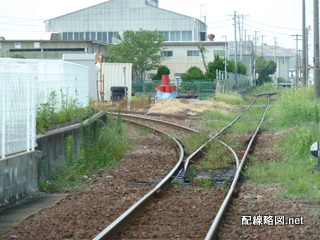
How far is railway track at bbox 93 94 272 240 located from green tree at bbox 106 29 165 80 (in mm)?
57681

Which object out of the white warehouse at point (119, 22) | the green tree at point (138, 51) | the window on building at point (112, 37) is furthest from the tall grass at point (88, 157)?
the window on building at point (112, 37)

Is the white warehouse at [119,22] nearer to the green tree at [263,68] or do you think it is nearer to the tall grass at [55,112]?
the green tree at [263,68]

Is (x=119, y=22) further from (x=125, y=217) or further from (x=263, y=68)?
(x=125, y=217)

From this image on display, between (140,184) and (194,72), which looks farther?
(194,72)

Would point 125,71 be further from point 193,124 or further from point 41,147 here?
point 41,147

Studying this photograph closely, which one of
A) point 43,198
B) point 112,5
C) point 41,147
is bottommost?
point 43,198

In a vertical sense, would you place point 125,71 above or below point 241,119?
above

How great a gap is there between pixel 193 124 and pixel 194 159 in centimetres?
1177

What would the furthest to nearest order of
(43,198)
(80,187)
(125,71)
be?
1. (125,71)
2. (80,187)
3. (43,198)

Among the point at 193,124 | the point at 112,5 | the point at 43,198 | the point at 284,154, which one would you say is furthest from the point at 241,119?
the point at 112,5

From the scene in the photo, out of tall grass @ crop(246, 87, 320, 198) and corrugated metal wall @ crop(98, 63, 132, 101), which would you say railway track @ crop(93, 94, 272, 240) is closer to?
tall grass @ crop(246, 87, 320, 198)

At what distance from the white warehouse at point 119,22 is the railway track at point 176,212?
80624 mm

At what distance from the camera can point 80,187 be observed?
37.4 ft

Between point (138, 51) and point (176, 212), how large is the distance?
205 feet
